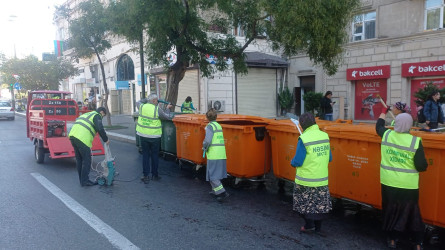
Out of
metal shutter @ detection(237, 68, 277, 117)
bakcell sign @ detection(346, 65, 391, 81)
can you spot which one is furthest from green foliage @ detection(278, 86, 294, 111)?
bakcell sign @ detection(346, 65, 391, 81)

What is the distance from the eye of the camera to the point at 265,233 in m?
4.46

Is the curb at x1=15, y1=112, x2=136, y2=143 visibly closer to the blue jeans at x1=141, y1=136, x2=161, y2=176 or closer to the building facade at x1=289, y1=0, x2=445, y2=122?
the blue jeans at x1=141, y1=136, x2=161, y2=176

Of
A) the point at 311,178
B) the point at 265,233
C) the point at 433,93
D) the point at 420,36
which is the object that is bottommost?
the point at 265,233

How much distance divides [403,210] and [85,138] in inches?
218

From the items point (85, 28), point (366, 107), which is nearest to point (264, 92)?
point (366, 107)

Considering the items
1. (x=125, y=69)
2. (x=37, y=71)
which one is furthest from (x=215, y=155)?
(x=37, y=71)

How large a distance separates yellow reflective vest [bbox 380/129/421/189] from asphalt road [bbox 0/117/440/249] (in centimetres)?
85

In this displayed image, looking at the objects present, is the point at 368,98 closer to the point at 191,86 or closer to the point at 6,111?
the point at 191,86

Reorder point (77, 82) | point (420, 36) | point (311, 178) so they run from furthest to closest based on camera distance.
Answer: point (77, 82) < point (420, 36) < point (311, 178)

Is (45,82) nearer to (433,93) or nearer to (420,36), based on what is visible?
(420,36)

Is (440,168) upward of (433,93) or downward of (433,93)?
downward

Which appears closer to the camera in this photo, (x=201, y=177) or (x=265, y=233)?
(x=265, y=233)

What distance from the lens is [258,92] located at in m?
21.2

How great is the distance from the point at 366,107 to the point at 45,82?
26261 millimetres
